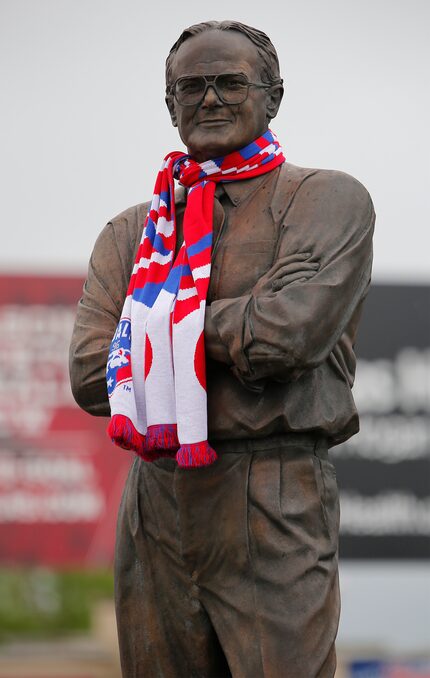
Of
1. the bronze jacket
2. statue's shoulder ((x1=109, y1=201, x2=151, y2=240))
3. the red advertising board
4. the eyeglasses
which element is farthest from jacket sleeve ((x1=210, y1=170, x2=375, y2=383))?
the red advertising board

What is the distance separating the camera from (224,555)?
4797 mm

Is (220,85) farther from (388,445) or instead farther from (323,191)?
(388,445)

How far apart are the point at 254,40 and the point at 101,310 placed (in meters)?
0.88

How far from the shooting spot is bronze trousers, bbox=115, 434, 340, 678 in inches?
185

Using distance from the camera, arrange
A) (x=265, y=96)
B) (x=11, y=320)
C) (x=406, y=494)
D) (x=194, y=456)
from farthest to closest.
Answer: (x=406, y=494), (x=11, y=320), (x=265, y=96), (x=194, y=456)

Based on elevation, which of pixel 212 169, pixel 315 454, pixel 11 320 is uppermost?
pixel 212 169

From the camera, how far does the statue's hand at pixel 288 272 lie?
468 centimetres

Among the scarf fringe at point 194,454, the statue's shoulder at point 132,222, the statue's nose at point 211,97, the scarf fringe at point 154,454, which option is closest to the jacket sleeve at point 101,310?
the statue's shoulder at point 132,222

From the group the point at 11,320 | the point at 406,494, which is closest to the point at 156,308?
the point at 11,320

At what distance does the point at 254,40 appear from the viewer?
194 inches

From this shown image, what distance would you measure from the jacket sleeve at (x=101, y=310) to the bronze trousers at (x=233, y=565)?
29 centimetres

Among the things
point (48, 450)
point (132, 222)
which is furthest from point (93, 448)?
point (132, 222)

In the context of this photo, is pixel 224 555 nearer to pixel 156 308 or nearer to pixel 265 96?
pixel 156 308

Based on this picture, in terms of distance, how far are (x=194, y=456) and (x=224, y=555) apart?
1.10 feet
